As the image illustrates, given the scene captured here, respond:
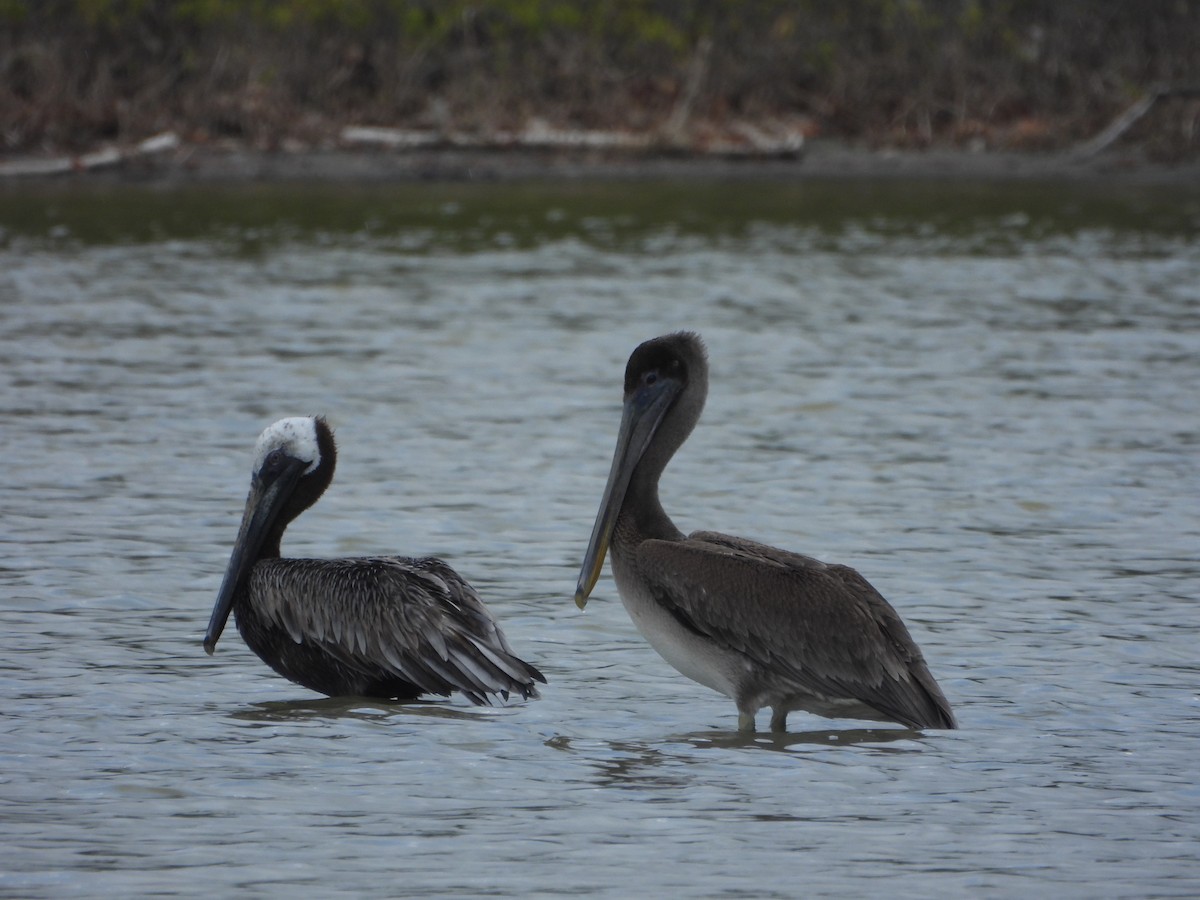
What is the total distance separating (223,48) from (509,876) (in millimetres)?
19879

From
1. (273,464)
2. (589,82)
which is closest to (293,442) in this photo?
(273,464)

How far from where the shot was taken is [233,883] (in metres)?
3.86

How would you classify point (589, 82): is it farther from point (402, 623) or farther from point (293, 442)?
point (402, 623)

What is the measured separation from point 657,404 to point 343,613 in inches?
38.8

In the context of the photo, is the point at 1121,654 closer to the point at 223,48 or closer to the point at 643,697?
the point at 643,697

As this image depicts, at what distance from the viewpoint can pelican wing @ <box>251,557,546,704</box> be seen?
5043 millimetres

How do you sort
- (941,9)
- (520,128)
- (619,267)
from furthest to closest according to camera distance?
(941,9) → (520,128) → (619,267)

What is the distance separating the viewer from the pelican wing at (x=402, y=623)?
16.5 feet

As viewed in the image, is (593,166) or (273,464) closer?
(273,464)

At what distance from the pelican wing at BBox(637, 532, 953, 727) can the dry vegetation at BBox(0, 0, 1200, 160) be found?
1737 centimetres

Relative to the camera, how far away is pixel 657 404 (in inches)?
213

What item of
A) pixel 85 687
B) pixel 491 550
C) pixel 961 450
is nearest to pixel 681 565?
pixel 85 687

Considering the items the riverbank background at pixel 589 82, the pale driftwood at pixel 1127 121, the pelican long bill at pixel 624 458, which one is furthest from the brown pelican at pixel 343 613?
the pale driftwood at pixel 1127 121

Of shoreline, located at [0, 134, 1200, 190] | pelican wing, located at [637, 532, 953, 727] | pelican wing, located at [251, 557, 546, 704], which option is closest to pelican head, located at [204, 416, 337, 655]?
pelican wing, located at [251, 557, 546, 704]
